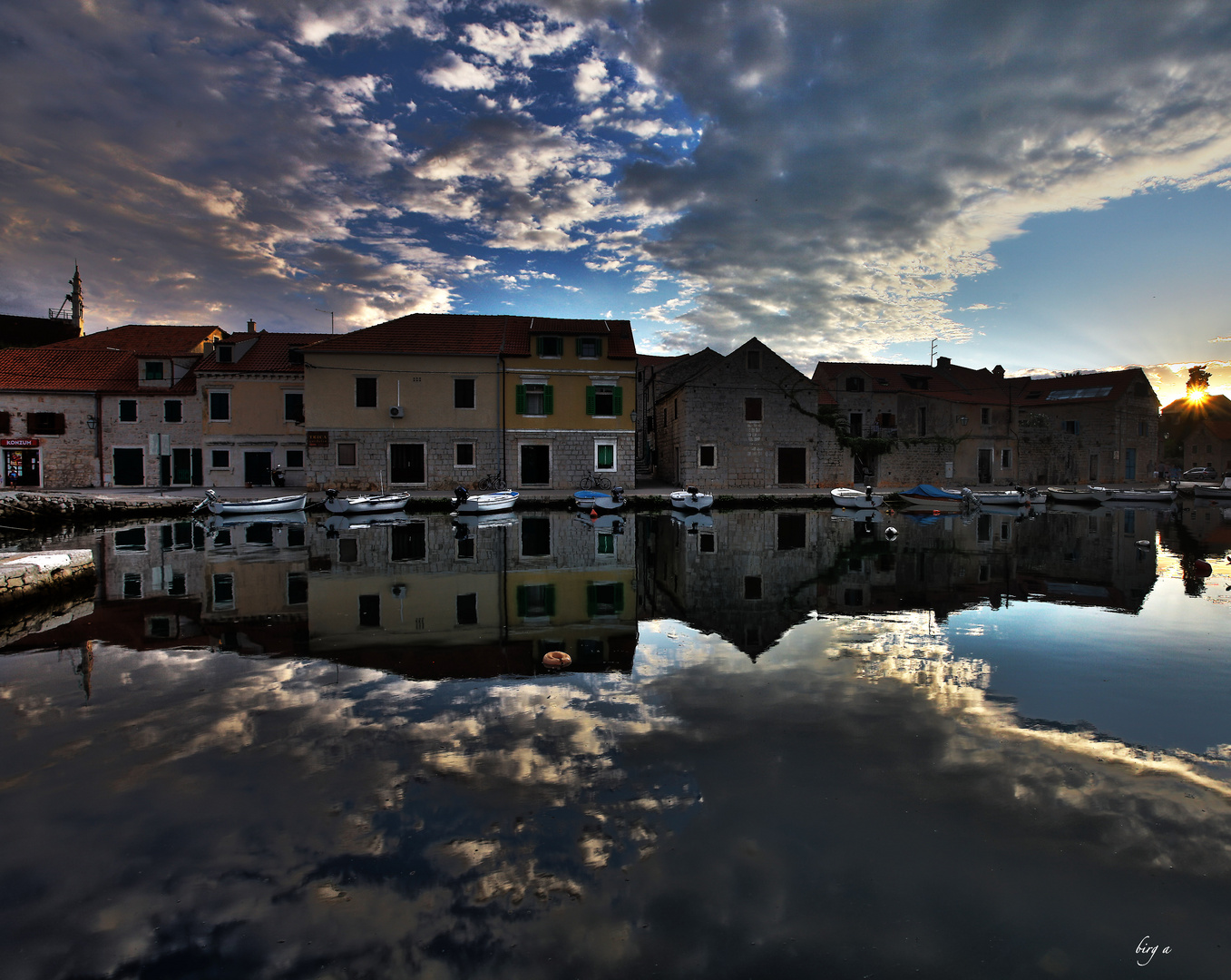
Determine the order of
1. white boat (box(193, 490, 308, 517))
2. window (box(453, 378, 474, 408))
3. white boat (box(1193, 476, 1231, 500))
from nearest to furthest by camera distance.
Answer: white boat (box(193, 490, 308, 517)) < window (box(453, 378, 474, 408)) < white boat (box(1193, 476, 1231, 500))

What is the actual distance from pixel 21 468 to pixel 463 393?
22.8m

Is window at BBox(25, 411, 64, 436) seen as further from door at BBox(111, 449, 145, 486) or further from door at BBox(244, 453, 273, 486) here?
door at BBox(244, 453, 273, 486)

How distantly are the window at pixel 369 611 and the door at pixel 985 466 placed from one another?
4357cm

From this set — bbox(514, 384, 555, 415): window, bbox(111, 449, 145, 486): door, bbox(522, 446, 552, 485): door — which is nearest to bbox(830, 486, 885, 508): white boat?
bbox(522, 446, 552, 485): door

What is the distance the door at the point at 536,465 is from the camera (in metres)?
A: 30.1

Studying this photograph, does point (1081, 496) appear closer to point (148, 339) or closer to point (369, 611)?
point (369, 611)

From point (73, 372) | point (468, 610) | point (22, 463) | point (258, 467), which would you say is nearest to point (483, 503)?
point (468, 610)

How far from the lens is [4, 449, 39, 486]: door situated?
30.6 meters

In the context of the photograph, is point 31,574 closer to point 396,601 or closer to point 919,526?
point 396,601

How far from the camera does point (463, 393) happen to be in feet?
96.2

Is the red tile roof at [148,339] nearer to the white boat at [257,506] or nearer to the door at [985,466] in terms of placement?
the white boat at [257,506]

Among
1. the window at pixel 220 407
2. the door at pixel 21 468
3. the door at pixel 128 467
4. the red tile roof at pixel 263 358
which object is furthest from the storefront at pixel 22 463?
the window at pixel 220 407

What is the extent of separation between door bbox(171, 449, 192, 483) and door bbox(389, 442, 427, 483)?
39.1 feet

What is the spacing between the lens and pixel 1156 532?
68.4 ft
